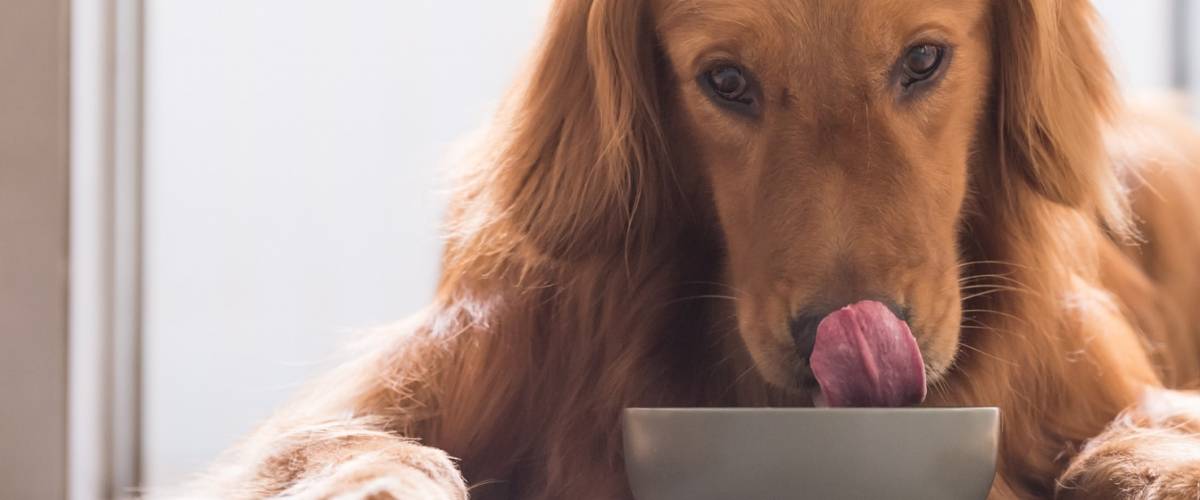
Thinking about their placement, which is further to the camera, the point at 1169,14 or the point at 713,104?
the point at 1169,14

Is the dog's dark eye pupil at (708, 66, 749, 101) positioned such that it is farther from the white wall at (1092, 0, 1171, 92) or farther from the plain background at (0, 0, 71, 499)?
the white wall at (1092, 0, 1171, 92)

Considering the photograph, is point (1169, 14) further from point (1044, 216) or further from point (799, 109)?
point (799, 109)

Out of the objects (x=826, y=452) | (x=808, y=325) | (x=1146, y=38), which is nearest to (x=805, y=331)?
(x=808, y=325)

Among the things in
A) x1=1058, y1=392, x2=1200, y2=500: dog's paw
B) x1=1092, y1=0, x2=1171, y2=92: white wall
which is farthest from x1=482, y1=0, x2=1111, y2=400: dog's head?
x1=1092, y1=0, x2=1171, y2=92: white wall

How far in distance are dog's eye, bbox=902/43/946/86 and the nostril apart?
10.0 inches

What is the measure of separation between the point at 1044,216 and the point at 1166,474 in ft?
1.04

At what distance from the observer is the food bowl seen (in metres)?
0.93

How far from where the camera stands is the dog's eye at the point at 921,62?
1122mm

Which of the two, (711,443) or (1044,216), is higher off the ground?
(1044,216)

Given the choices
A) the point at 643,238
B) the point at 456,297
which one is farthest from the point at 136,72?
the point at 643,238

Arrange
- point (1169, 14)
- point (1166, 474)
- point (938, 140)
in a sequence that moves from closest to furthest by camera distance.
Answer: point (1166, 474) < point (938, 140) < point (1169, 14)

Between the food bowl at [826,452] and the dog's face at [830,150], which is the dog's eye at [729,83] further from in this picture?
the food bowl at [826,452]

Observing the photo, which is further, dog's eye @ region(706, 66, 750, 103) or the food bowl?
dog's eye @ region(706, 66, 750, 103)

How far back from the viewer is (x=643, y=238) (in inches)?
49.6
